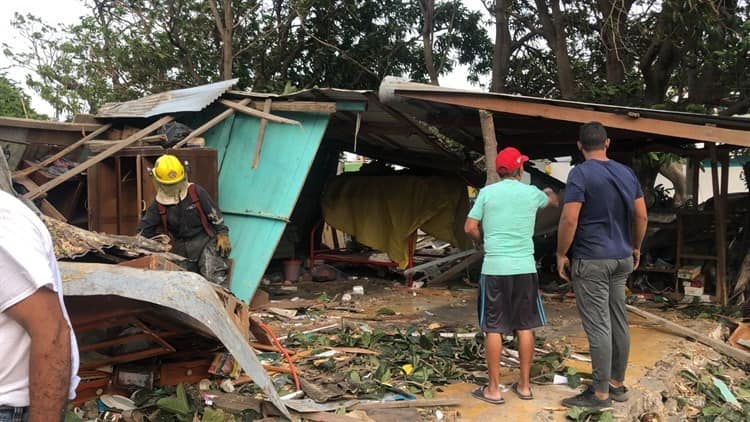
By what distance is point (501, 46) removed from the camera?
1220cm

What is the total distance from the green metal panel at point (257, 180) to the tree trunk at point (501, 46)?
6.41 m

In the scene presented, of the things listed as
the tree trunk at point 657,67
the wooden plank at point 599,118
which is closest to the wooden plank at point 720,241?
the wooden plank at point 599,118

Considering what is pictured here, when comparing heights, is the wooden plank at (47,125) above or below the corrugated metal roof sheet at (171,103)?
below

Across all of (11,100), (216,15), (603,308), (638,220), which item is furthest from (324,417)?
(11,100)

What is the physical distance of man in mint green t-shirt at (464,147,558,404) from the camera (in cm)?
404

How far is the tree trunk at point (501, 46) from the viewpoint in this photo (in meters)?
12.0

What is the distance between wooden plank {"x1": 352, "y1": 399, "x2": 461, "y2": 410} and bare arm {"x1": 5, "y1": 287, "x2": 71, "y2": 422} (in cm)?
265

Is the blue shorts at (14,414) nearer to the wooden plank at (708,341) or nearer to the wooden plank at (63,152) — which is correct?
the wooden plank at (63,152)

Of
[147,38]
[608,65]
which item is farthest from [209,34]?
[608,65]

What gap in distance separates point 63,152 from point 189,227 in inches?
109

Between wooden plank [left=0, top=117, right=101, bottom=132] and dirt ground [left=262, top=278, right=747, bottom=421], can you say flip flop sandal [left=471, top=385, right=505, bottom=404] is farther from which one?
wooden plank [left=0, top=117, right=101, bottom=132]

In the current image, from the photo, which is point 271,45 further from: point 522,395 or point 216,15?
point 522,395

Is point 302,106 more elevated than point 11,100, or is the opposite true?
point 11,100

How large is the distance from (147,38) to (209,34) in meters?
1.48
